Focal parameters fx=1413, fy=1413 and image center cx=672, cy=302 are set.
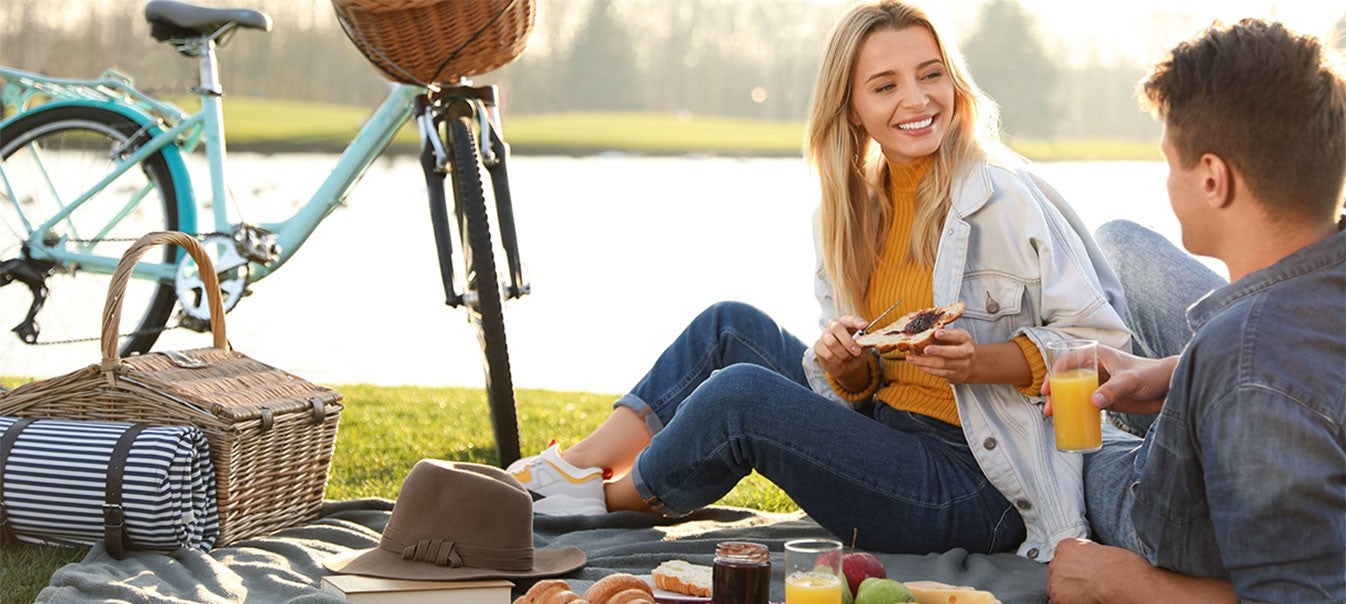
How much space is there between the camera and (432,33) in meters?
4.06

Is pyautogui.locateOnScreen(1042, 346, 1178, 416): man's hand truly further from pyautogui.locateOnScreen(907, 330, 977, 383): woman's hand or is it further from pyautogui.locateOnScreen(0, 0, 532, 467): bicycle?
pyautogui.locateOnScreen(0, 0, 532, 467): bicycle

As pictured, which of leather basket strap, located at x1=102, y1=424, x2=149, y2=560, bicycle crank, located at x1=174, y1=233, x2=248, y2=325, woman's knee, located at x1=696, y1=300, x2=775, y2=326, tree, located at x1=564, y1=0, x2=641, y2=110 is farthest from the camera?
tree, located at x1=564, y1=0, x2=641, y2=110

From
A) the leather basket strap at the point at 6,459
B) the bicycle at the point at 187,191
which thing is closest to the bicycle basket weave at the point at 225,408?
the leather basket strap at the point at 6,459

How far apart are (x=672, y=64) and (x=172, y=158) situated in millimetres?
45704

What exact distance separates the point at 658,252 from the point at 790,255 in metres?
1.75

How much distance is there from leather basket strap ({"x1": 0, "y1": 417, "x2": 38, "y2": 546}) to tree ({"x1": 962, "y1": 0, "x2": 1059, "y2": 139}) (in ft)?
133

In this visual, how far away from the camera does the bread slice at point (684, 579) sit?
268 centimetres

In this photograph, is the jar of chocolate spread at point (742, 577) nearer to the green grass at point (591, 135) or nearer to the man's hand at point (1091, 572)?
the man's hand at point (1091, 572)

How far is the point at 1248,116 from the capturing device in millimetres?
2043

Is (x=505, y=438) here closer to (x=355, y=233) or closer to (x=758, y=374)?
(x=758, y=374)

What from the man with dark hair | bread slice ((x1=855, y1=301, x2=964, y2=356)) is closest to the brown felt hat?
bread slice ((x1=855, y1=301, x2=964, y2=356))

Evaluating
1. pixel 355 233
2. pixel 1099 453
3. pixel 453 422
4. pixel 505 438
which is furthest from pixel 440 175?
pixel 355 233

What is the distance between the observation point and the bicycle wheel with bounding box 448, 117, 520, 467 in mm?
4008

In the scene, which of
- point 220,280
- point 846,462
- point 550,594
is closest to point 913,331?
point 846,462
